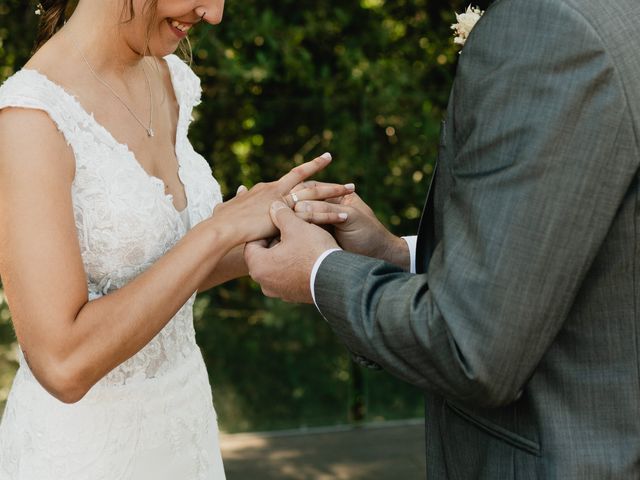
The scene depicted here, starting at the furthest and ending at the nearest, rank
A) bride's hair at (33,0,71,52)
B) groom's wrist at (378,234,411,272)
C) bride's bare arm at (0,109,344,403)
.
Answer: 1. bride's hair at (33,0,71,52)
2. groom's wrist at (378,234,411,272)
3. bride's bare arm at (0,109,344,403)

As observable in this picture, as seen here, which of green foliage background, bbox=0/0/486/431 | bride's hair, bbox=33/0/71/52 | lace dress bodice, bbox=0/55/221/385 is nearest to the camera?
lace dress bodice, bbox=0/55/221/385

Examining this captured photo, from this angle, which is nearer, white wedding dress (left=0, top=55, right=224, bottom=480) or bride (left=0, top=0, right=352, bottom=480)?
bride (left=0, top=0, right=352, bottom=480)

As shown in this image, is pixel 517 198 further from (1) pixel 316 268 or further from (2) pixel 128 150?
(2) pixel 128 150

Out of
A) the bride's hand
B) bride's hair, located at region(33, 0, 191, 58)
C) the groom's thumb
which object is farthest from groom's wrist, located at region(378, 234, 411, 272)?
bride's hair, located at region(33, 0, 191, 58)

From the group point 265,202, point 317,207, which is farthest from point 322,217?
point 265,202

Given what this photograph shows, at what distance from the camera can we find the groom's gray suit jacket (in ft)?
4.78

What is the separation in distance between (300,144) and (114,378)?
309 cm

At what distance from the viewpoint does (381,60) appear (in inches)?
221

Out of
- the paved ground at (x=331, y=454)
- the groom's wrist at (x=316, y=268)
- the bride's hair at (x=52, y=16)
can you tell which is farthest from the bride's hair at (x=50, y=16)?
the paved ground at (x=331, y=454)

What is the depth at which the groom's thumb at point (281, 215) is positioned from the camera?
2.09 metres

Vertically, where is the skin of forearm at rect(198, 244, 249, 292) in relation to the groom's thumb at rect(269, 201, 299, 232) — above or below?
Answer: below

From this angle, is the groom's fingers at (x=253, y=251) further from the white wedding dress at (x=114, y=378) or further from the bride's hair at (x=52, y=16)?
the bride's hair at (x=52, y=16)

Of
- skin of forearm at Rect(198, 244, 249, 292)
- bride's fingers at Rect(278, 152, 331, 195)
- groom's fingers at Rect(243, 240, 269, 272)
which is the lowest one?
skin of forearm at Rect(198, 244, 249, 292)

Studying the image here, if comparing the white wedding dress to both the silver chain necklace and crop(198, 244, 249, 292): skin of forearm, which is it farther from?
crop(198, 244, 249, 292): skin of forearm
